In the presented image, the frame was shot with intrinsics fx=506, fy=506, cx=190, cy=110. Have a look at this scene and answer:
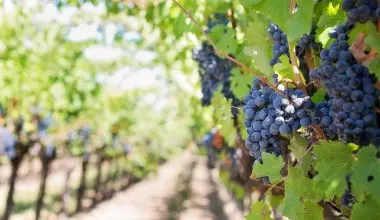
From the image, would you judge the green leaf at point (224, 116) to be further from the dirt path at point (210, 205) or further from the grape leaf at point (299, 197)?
the dirt path at point (210, 205)

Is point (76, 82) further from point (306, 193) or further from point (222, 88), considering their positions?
point (306, 193)

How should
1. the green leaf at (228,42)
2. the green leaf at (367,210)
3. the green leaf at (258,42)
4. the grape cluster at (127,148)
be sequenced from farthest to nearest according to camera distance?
1. the grape cluster at (127,148)
2. the green leaf at (228,42)
3. the green leaf at (258,42)
4. the green leaf at (367,210)

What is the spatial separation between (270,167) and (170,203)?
17431mm

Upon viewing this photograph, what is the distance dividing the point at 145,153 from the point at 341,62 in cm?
2146

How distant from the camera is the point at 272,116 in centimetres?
168

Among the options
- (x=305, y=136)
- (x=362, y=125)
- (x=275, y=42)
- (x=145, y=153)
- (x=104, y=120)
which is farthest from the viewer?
(x=145, y=153)

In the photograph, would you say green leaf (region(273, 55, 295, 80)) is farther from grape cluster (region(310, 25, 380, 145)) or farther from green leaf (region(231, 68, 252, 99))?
green leaf (region(231, 68, 252, 99))

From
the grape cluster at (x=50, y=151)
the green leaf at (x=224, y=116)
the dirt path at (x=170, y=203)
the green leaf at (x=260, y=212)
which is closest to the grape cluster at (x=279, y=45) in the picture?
the green leaf at (x=224, y=116)

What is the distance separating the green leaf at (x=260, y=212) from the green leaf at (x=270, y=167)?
0.21 meters

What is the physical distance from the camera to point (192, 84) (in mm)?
5441

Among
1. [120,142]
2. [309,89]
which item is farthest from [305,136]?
[120,142]

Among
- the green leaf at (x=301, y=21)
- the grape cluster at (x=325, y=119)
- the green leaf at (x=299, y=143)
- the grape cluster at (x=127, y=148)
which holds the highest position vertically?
the grape cluster at (x=127, y=148)

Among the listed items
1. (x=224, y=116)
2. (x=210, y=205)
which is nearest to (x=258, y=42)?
(x=224, y=116)

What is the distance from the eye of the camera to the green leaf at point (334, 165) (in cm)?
138
